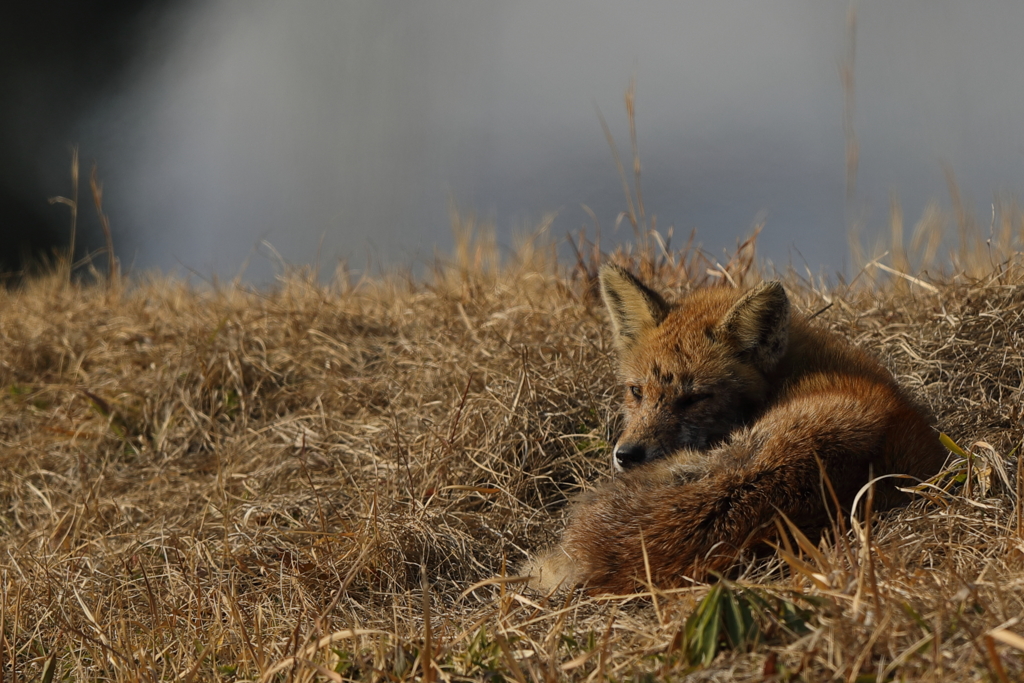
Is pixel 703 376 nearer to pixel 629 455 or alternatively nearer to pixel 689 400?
pixel 689 400

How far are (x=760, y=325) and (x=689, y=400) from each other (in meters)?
0.42

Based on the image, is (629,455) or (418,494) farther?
(418,494)

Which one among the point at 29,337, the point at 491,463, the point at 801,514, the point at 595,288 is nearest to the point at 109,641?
the point at 491,463

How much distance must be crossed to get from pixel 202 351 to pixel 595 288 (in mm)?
2487

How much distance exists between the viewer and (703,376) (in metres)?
3.03

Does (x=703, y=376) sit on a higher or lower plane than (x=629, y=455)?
higher

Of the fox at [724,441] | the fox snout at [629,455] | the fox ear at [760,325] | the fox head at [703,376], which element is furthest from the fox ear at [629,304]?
the fox snout at [629,455]

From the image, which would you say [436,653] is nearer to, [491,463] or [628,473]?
[628,473]

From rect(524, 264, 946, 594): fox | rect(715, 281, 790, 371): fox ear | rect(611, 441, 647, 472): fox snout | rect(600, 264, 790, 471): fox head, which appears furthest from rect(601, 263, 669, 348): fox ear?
rect(611, 441, 647, 472): fox snout

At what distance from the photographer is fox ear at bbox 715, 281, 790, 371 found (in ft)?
9.91

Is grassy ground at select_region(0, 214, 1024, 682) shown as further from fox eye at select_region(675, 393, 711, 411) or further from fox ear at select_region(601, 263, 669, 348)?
fox eye at select_region(675, 393, 711, 411)

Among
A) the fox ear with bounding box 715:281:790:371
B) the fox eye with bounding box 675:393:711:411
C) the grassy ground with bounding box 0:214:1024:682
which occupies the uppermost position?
the fox ear with bounding box 715:281:790:371

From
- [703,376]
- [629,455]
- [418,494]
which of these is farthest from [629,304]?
[418,494]

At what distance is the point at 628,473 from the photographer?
8.53ft
